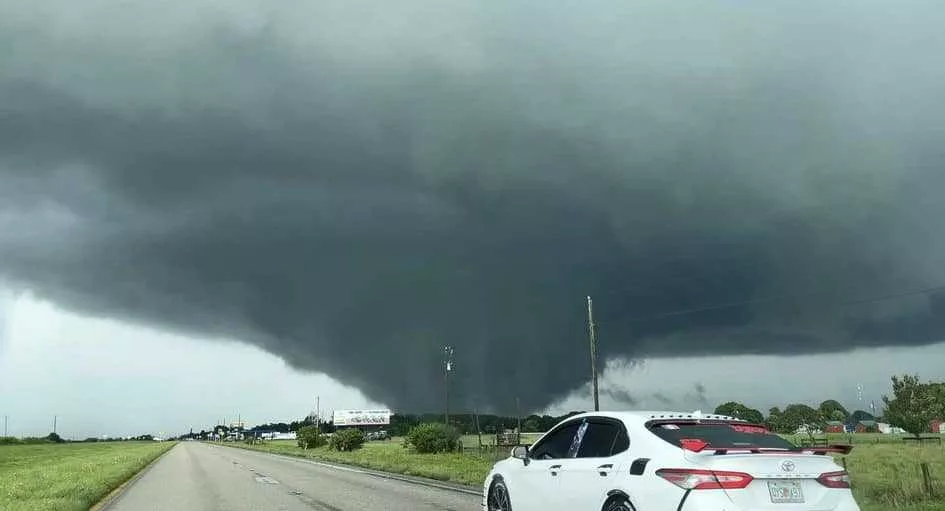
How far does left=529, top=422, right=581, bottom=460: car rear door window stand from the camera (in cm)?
906

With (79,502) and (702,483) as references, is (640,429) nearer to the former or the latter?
(702,483)

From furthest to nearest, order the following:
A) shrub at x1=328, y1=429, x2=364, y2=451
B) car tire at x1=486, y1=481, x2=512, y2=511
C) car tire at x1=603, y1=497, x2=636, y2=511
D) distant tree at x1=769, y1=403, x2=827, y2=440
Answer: distant tree at x1=769, y1=403, x2=827, y2=440, shrub at x1=328, y1=429, x2=364, y2=451, car tire at x1=486, y1=481, x2=512, y2=511, car tire at x1=603, y1=497, x2=636, y2=511

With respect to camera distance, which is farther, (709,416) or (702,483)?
(709,416)

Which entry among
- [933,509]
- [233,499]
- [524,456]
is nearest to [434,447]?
[233,499]

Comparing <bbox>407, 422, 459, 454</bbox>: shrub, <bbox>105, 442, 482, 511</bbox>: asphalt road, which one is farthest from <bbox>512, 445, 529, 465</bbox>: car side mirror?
<bbox>407, 422, 459, 454</bbox>: shrub

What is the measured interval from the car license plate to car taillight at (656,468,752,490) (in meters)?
0.28

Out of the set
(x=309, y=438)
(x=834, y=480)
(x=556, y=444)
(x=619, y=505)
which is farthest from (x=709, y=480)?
(x=309, y=438)

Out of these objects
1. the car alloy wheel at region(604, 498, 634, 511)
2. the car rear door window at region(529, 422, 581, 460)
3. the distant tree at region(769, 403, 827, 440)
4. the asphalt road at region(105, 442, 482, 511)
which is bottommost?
the distant tree at region(769, 403, 827, 440)

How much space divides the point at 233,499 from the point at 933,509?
1644cm

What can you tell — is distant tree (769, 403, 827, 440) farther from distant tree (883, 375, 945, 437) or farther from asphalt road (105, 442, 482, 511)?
asphalt road (105, 442, 482, 511)

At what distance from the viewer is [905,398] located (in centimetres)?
9288

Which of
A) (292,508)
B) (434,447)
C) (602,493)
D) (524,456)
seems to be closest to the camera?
(602,493)

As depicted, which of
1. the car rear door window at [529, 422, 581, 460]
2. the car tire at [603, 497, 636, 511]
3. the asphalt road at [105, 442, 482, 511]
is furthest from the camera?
the asphalt road at [105, 442, 482, 511]

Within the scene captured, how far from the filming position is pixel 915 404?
91.6 meters
